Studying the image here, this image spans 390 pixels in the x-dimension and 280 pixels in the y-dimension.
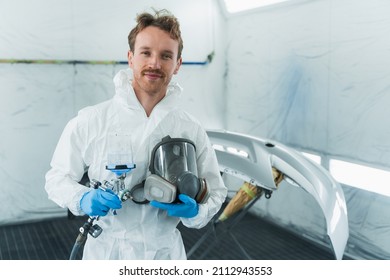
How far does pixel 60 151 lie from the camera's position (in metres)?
1.29

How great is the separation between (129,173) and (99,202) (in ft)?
0.49

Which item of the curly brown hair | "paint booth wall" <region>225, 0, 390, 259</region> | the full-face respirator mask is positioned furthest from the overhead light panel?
the full-face respirator mask

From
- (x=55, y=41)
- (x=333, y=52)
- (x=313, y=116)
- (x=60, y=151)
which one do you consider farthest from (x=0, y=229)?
(x=333, y=52)

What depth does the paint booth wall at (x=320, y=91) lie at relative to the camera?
2391 mm

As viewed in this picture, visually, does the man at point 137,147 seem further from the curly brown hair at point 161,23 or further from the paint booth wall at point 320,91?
the paint booth wall at point 320,91

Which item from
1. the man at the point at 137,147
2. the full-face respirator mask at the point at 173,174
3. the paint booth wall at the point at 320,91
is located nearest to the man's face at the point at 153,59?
the man at the point at 137,147

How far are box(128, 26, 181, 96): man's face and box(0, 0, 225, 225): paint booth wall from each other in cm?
203

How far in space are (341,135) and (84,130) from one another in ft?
6.07

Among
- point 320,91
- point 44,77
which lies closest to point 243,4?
point 320,91

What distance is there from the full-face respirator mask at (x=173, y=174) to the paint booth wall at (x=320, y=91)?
4.97 feet

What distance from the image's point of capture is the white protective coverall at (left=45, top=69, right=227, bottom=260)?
1.27 metres

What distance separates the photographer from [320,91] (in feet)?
9.07

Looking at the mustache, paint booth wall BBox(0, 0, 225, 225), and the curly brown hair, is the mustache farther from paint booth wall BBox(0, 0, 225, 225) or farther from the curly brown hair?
paint booth wall BBox(0, 0, 225, 225)
